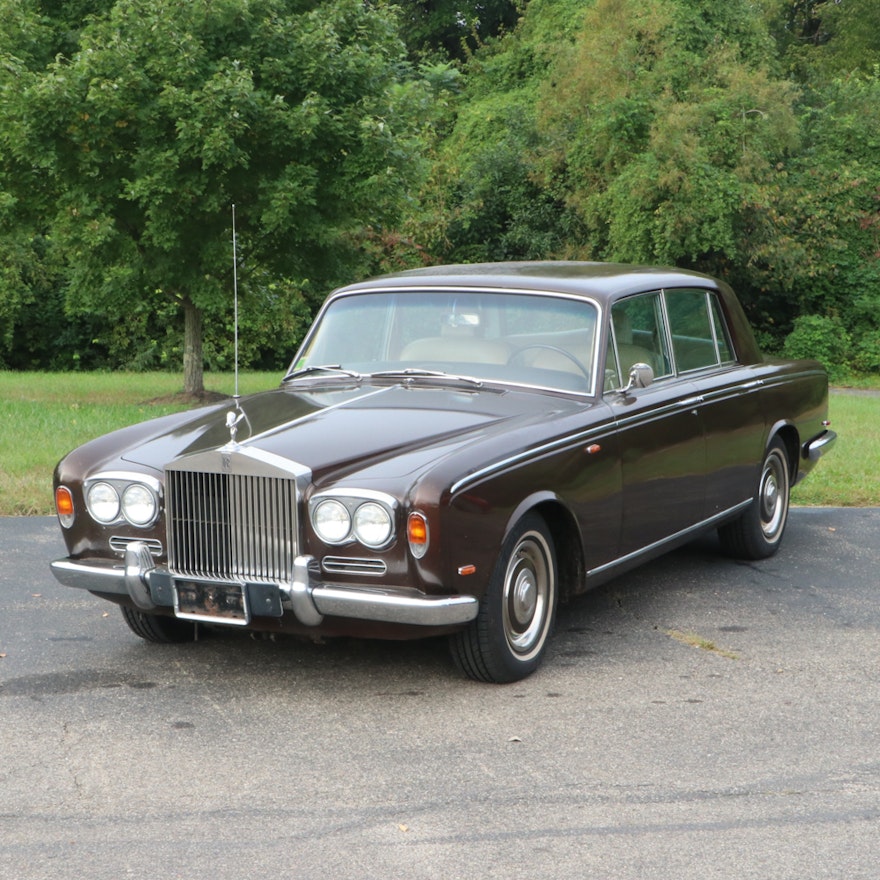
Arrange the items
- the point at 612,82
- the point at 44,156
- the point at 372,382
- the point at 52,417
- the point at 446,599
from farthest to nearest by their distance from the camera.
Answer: the point at 612,82 → the point at 44,156 → the point at 52,417 → the point at 372,382 → the point at 446,599

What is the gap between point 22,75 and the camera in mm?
15344

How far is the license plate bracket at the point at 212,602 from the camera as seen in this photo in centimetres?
495

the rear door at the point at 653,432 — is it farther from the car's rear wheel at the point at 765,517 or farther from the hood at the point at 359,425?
the car's rear wheel at the point at 765,517

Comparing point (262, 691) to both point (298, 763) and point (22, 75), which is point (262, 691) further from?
point (22, 75)

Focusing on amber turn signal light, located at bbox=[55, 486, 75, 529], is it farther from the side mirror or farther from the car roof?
the side mirror

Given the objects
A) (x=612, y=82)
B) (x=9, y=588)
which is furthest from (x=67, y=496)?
(x=612, y=82)

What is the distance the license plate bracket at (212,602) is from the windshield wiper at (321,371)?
1663mm

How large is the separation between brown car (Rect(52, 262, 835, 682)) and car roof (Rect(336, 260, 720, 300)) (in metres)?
0.02

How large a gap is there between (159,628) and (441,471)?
5.65 ft

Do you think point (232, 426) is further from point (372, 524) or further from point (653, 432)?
point (653, 432)

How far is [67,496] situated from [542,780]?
2.44 m

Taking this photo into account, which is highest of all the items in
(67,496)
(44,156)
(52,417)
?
(44,156)

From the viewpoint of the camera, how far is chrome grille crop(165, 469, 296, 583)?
495cm

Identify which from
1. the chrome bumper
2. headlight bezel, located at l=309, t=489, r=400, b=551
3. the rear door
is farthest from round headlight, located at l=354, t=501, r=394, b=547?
the chrome bumper
